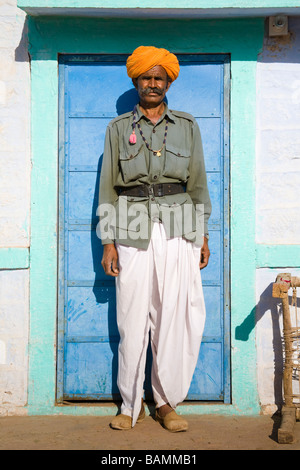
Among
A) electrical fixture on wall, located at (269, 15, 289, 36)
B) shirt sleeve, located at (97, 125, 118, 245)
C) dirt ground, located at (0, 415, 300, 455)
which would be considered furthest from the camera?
electrical fixture on wall, located at (269, 15, 289, 36)

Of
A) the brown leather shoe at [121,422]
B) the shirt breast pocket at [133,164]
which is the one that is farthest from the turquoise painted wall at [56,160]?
the shirt breast pocket at [133,164]

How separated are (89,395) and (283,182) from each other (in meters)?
2.06

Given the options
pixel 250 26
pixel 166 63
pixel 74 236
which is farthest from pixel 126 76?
pixel 74 236

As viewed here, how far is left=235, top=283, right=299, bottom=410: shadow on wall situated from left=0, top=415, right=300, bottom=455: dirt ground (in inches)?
8.7

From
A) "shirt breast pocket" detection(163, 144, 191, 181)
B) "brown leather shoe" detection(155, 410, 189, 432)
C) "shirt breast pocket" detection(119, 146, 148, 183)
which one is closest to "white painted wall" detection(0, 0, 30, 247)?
"shirt breast pocket" detection(119, 146, 148, 183)

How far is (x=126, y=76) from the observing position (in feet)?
12.7

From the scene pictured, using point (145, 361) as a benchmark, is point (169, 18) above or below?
above

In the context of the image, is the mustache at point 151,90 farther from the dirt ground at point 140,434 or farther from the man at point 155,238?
the dirt ground at point 140,434

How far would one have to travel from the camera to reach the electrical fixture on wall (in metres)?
3.75

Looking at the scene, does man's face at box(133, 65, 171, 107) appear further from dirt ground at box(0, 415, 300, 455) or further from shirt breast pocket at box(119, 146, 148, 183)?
dirt ground at box(0, 415, 300, 455)

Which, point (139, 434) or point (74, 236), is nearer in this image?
point (139, 434)
